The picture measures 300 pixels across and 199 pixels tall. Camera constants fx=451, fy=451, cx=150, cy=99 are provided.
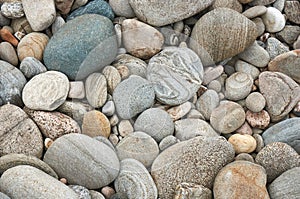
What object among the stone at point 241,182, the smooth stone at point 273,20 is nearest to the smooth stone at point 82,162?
the stone at point 241,182

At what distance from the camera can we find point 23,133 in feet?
5.24

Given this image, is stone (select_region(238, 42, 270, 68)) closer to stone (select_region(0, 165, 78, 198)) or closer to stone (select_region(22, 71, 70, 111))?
stone (select_region(22, 71, 70, 111))

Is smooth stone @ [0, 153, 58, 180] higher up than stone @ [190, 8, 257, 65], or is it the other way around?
stone @ [190, 8, 257, 65]

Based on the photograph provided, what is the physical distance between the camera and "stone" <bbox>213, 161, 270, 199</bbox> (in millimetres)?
1486

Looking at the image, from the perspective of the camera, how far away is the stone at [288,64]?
73.9 inches

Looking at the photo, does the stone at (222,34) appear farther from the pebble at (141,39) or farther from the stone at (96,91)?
the stone at (96,91)

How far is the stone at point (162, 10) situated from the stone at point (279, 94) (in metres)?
0.42

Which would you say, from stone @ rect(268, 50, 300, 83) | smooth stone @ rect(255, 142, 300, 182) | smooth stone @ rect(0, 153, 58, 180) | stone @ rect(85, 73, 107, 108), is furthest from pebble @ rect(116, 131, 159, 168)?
stone @ rect(268, 50, 300, 83)

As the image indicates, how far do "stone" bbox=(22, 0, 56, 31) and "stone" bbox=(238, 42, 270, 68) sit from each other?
2.66 feet

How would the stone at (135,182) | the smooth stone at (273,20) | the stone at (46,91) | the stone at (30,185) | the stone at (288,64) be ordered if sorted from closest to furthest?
the stone at (30,185) < the stone at (135,182) < the stone at (46,91) < the stone at (288,64) < the smooth stone at (273,20)

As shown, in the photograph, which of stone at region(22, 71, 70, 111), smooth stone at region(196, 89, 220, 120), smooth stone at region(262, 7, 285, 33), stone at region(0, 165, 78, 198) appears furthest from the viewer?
smooth stone at region(262, 7, 285, 33)

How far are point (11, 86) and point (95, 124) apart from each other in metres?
0.35

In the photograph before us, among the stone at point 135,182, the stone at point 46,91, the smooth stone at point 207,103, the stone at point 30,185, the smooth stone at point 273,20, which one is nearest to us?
the stone at point 30,185

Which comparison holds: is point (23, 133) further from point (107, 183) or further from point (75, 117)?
point (107, 183)
